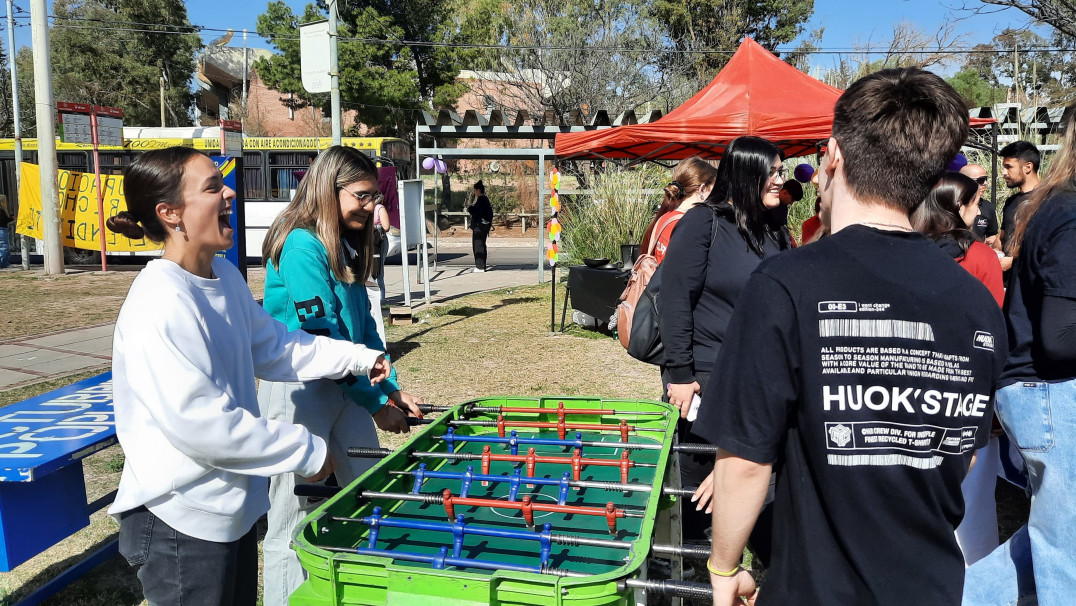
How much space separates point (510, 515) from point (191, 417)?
93cm

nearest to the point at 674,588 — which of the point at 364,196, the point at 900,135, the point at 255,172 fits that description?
the point at 900,135

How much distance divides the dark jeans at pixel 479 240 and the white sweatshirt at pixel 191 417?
1466 cm

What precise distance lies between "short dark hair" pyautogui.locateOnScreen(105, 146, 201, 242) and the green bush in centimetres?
954

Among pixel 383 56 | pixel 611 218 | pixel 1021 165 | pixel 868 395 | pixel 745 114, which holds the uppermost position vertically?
pixel 383 56

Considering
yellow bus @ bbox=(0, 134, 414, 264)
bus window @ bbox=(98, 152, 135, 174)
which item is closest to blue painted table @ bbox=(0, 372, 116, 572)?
yellow bus @ bbox=(0, 134, 414, 264)

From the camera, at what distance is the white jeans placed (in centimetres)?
289

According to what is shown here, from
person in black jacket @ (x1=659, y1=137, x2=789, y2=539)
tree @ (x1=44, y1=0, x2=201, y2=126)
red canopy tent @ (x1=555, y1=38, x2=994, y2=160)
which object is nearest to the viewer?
person in black jacket @ (x1=659, y1=137, x2=789, y2=539)

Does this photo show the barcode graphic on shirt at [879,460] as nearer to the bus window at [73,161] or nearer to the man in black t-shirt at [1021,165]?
the man in black t-shirt at [1021,165]

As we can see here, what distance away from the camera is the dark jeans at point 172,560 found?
6.35ft

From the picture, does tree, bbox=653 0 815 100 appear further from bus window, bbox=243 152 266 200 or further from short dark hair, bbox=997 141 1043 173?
short dark hair, bbox=997 141 1043 173

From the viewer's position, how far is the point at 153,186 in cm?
200

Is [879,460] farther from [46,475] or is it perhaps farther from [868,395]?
[46,475]

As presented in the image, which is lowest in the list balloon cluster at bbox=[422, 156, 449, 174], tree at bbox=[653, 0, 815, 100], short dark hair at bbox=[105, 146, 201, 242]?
short dark hair at bbox=[105, 146, 201, 242]

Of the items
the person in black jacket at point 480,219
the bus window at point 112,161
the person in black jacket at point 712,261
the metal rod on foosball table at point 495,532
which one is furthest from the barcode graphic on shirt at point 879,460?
the bus window at point 112,161
